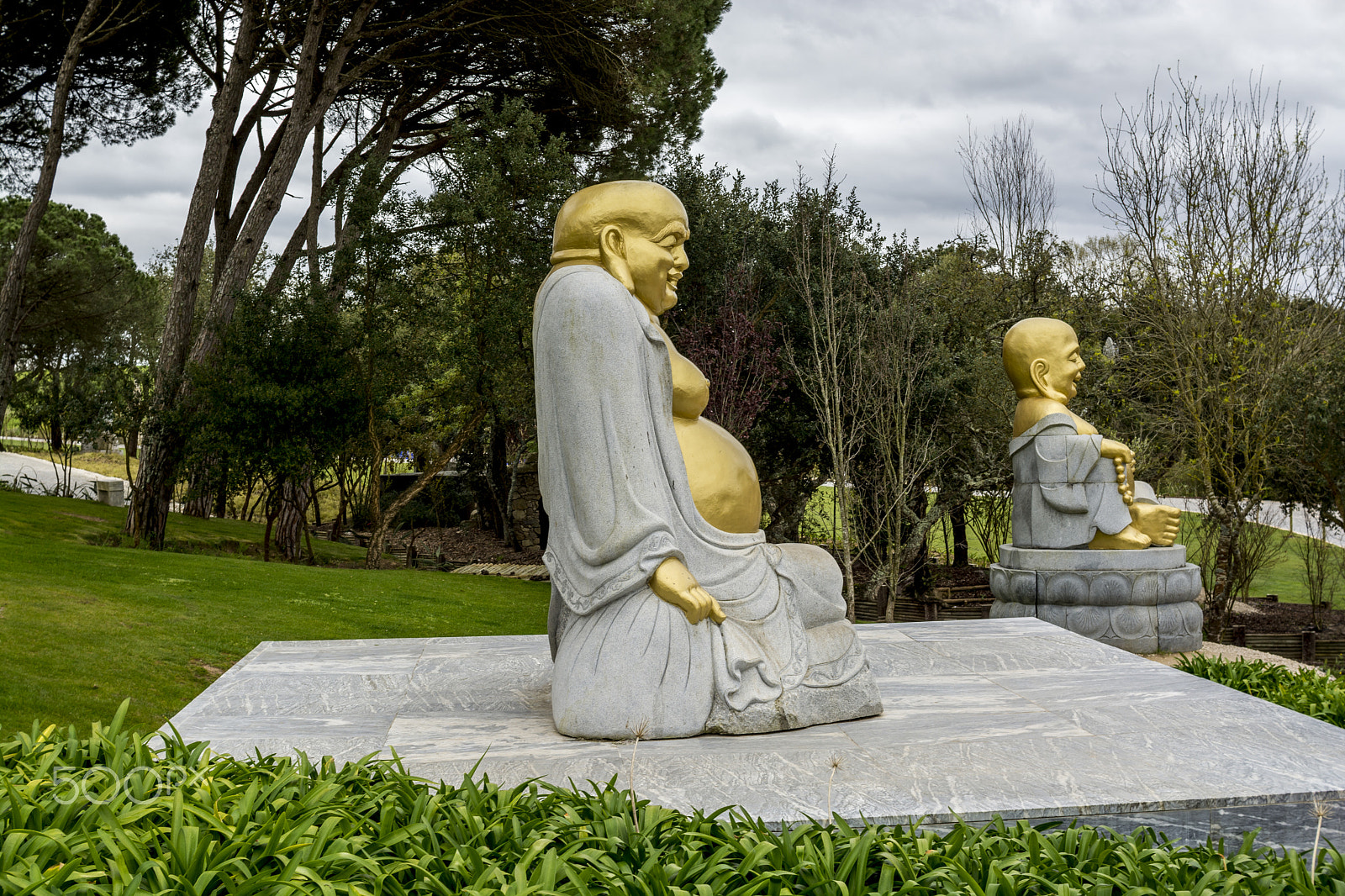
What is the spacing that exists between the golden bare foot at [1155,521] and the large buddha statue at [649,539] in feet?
16.6

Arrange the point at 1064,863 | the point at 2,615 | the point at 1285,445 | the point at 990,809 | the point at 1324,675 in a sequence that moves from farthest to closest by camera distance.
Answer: the point at 1285,445 < the point at 2,615 < the point at 1324,675 < the point at 990,809 < the point at 1064,863

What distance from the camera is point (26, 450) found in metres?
35.1

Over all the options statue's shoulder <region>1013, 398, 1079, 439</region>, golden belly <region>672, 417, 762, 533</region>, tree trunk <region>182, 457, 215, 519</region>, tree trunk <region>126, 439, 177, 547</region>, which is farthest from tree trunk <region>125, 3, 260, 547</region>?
golden belly <region>672, 417, 762, 533</region>

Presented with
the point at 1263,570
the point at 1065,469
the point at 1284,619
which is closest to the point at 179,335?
the point at 1065,469

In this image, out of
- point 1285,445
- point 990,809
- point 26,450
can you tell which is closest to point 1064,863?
point 990,809

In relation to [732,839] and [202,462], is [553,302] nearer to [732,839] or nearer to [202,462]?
[732,839]

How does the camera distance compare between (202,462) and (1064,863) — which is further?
(202,462)

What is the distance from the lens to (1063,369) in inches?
323

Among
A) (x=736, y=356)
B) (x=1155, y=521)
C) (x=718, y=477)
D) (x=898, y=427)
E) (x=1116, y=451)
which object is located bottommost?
(x=1155, y=521)

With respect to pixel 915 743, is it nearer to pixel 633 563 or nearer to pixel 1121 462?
pixel 633 563

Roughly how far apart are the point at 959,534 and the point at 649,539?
45.2 ft

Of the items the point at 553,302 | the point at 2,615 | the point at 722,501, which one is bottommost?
the point at 2,615

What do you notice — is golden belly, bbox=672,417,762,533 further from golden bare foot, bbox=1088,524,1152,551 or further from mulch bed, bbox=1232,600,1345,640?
mulch bed, bbox=1232,600,1345,640

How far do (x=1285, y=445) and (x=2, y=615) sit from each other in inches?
547
